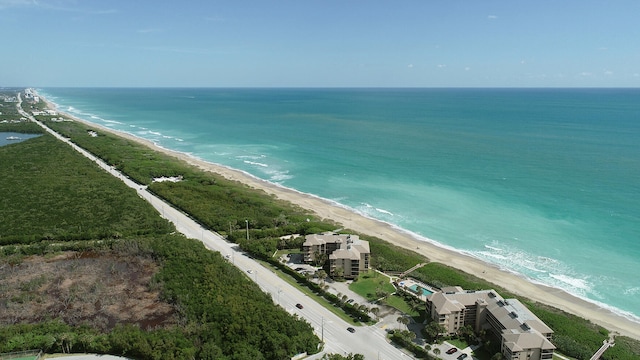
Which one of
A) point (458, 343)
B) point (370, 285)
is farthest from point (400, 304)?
point (458, 343)

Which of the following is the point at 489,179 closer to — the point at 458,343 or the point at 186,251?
the point at 458,343

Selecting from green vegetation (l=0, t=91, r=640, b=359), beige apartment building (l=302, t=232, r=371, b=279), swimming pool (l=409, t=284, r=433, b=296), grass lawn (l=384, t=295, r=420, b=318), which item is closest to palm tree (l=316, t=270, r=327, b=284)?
beige apartment building (l=302, t=232, r=371, b=279)

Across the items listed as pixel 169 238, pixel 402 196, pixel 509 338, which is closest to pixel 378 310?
pixel 509 338

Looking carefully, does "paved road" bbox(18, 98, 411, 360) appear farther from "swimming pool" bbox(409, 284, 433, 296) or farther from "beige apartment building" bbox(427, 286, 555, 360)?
"swimming pool" bbox(409, 284, 433, 296)

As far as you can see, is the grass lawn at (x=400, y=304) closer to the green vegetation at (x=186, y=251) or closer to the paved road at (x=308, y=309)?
the green vegetation at (x=186, y=251)

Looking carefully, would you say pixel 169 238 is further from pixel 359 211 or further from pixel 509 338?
pixel 509 338

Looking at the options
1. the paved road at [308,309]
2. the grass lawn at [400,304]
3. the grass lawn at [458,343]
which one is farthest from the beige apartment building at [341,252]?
the grass lawn at [458,343]
